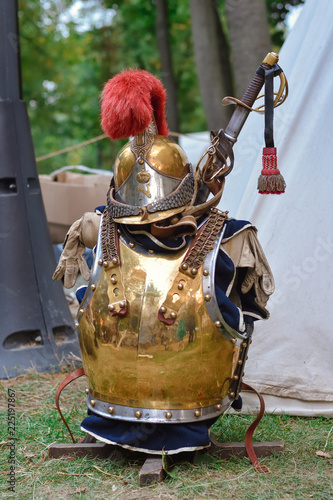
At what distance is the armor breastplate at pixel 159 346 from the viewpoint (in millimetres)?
2502

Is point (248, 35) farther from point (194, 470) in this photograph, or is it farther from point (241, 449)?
point (194, 470)

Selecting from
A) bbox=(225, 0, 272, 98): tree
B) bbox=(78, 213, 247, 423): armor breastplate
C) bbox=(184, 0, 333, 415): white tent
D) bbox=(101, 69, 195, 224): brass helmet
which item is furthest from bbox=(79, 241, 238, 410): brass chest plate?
bbox=(225, 0, 272, 98): tree

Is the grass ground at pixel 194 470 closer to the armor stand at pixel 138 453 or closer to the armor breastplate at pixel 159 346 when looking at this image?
the armor stand at pixel 138 453

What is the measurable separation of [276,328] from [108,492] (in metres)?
1.33

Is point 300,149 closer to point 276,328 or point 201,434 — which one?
point 276,328

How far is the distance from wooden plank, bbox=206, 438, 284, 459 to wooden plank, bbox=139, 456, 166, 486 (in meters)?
0.30

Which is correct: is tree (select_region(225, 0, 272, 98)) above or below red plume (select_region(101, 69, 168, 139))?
above

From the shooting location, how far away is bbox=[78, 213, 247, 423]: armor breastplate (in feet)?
8.21

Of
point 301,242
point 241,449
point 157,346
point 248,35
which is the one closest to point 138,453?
point 241,449

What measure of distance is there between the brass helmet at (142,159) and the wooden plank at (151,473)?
0.93 metres

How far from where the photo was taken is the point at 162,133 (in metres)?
2.76

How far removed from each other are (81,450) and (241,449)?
26.2 inches

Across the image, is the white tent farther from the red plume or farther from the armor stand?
the red plume

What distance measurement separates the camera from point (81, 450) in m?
2.76
